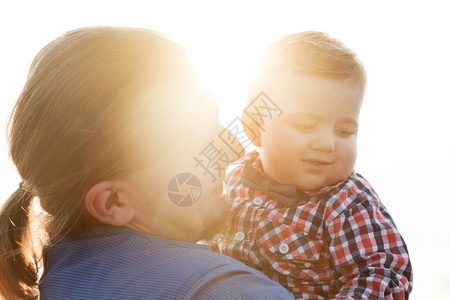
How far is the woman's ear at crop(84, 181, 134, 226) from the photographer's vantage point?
83 centimetres

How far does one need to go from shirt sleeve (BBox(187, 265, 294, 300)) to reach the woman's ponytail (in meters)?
0.57

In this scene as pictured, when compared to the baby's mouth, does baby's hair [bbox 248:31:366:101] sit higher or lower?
higher

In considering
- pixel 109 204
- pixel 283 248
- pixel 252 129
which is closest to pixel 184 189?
pixel 109 204

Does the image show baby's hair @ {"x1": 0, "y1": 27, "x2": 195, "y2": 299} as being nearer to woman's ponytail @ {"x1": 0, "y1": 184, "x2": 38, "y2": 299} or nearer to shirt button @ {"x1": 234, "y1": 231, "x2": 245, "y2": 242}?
woman's ponytail @ {"x1": 0, "y1": 184, "x2": 38, "y2": 299}

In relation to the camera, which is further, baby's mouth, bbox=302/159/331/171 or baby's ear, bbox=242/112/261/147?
baby's ear, bbox=242/112/261/147

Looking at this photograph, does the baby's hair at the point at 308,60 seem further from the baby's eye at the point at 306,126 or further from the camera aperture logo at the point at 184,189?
the camera aperture logo at the point at 184,189

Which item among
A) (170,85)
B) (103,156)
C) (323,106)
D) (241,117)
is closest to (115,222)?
(103,156)

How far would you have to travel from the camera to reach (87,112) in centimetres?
79

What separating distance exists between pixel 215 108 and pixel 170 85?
133 mm

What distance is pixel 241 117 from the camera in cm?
174

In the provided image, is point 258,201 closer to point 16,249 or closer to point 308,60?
point 308,60

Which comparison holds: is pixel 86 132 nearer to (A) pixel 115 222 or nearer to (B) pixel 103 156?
(B) pixel 103 156

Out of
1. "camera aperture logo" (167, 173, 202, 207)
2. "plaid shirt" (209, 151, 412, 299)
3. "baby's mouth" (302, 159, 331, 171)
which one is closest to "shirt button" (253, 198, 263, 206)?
"plaid shirt" (209, 151, 412, 299)

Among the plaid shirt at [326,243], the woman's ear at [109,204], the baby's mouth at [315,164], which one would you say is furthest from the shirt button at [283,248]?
the woman's ear at [109,204]
